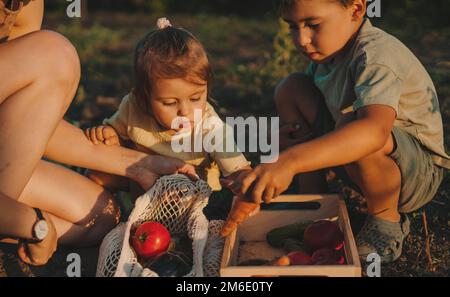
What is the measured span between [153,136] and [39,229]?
32.7 inches

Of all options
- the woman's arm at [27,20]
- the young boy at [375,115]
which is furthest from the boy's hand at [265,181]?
the woman's arm at [27,20]

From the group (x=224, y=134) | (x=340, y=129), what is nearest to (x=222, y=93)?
(x=224, y=134)

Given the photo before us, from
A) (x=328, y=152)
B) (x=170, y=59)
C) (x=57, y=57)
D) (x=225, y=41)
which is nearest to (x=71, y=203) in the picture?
(x=57, y=57)

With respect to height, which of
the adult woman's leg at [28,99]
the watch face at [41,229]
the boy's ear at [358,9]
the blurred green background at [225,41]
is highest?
the boy's ear at [358,9]

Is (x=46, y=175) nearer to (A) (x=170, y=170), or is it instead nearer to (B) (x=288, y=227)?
(A) (x=170, y=170)

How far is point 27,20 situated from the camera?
9.48ft

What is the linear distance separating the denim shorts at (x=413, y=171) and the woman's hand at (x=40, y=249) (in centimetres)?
132

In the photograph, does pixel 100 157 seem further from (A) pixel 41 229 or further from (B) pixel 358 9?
(B) pixel 358 9

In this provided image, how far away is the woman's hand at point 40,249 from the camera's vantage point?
254 cm

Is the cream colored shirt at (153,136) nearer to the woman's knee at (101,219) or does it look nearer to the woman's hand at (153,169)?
the woman's hand at (153,169)

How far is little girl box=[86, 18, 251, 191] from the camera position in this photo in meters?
2.91

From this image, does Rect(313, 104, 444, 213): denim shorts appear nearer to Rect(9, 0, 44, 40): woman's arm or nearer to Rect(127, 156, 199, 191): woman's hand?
Rect(127, 156, 199, 191): woman's hand

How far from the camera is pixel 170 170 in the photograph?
2996mm
